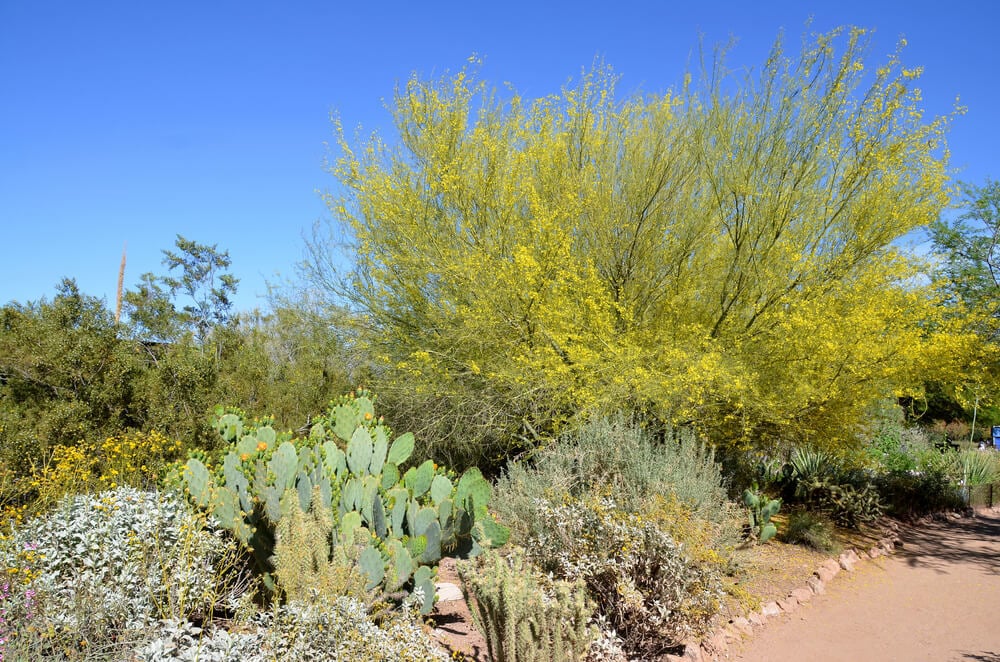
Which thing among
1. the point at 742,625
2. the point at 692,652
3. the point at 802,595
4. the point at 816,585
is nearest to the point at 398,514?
the point at 692,652

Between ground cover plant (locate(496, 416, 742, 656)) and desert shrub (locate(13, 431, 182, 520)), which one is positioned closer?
ground cover plant (locate(496, 416, 742, 656))

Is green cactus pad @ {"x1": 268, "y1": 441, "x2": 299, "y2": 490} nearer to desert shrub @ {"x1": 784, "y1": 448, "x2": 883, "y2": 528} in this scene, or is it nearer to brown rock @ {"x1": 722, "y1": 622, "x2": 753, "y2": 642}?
brown rock @ {"x1": 722, "y1": 622, "x2": 753, "y2": 642}

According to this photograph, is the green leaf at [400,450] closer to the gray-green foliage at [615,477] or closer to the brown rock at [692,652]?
A: the gray-green foliage at [615,477]

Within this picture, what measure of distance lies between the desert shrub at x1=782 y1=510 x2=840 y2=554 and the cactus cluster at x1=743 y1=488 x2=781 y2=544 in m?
0.38

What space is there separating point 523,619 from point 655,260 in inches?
217

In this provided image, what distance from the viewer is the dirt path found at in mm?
4473

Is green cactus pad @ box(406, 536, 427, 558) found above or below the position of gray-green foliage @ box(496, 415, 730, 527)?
below

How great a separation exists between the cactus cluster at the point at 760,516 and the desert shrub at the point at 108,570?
4.96 metres

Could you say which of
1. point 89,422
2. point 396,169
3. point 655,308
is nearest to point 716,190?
point 655,308

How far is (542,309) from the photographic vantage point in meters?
7.14

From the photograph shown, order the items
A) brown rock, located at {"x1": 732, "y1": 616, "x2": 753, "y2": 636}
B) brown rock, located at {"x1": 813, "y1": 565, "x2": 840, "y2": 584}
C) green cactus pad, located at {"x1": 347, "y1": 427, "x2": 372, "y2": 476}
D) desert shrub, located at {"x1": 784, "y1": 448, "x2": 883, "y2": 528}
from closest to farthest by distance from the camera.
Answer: brown rock, located at {"x1": 732, "y1": 616, "x2": 753, "y2": 636} → green cactus pad, located at {"x1": 347, "y1": 427, "x2": 372, "y2": 476} → brown rock, located at {"x1": 813, "y1": 565, "x2": 840, "y2": 584} → desert shrub, located at {"x1": 784, "y1": 448, "x2": 883, "y2": 528}

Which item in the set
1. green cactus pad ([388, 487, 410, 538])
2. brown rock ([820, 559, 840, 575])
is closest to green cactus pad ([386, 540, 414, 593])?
green cactus pad ([388, 487, 410, 538])

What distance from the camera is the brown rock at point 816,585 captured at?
19.0 feet

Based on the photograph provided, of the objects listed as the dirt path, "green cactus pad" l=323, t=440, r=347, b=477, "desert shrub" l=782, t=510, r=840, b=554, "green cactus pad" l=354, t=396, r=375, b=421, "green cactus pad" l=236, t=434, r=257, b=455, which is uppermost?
"green cactus pad" l=354, t=396, r=375, b=421
